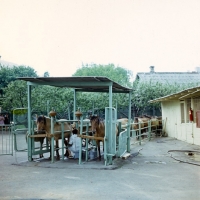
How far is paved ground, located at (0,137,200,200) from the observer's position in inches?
209

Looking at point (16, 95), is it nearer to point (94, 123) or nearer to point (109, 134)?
point (94, 123)

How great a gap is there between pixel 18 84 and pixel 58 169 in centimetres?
1530

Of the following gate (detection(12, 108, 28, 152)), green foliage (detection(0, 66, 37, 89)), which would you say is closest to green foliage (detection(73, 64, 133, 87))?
green foliage (detection(0, 66, 37, 89))

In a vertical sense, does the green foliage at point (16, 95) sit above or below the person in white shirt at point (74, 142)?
above

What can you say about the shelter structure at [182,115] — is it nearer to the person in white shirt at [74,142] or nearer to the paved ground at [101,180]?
the paved ground at [101,180]

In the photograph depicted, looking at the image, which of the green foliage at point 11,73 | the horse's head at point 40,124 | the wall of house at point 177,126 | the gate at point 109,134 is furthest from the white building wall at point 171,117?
the green foliage at point 11,73

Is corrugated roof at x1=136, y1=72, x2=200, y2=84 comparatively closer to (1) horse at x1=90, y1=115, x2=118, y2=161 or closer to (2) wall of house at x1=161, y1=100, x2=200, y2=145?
(2) wall of house at x1=161, y1=100, x2=200, y2=145

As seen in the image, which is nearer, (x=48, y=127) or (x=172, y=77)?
(x=48, y=127)

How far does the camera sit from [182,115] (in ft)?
50.5

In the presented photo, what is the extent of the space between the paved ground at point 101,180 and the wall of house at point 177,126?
4805mm

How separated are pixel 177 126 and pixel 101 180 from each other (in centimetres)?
1058

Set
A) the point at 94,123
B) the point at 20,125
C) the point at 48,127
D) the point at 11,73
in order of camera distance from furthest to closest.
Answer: the point at 11,73
the point at 20,125
the point at 48,127
the point at 94,123

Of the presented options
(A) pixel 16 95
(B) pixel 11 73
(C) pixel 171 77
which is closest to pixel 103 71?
(C) pixel 171 77

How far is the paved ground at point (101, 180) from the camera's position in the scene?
5.30m
